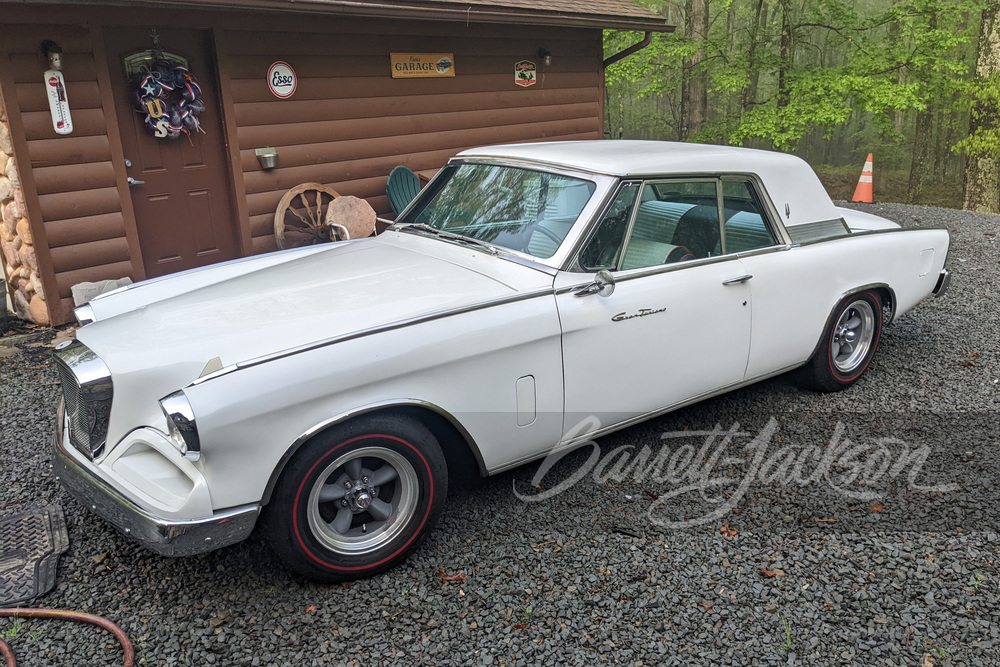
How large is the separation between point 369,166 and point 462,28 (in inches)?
78.7

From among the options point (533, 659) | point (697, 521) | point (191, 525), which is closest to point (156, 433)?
point (191, 525)

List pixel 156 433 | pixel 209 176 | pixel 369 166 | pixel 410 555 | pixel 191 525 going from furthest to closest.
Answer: pixel 369 166, pixel 209 176, pixel 410 555, pixel 156 433, pixel 191 525

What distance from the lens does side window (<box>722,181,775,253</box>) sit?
394 centimetres

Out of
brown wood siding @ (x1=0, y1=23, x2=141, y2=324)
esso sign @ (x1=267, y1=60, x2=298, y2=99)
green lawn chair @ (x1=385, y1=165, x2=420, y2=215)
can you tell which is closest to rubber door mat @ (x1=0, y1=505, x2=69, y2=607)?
brown wood siding @ (x1=0, y1=23, x2=141, y2=324)

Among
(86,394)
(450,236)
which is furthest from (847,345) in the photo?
(86,394)

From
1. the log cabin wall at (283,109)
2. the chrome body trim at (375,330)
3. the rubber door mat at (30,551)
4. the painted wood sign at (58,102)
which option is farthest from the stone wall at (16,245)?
the chrome body trim at (375,330)

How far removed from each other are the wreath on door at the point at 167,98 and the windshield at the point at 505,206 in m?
3.57

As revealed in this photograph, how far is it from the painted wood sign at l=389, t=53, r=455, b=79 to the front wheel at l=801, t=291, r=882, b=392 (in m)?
5.64

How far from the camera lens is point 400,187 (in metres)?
8.21

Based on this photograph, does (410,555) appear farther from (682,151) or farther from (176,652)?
(682,151)

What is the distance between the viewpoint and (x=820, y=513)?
3354 millimetres

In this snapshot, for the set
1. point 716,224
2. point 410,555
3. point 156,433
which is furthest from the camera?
point 716,224

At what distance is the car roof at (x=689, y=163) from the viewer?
3655 mm

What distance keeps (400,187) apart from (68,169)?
3.33m
